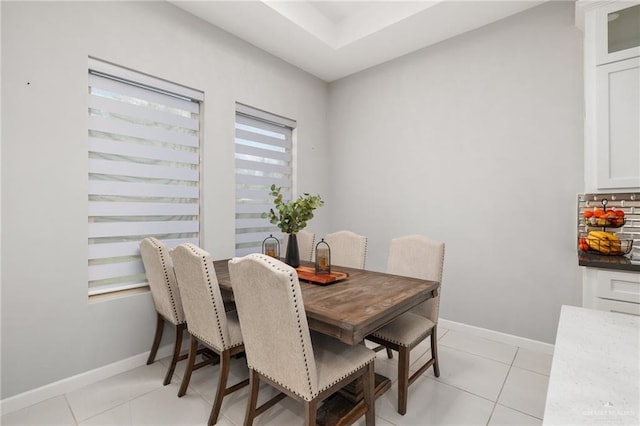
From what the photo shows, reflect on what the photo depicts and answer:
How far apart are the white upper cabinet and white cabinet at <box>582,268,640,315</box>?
4.65 ft

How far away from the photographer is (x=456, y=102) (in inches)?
121

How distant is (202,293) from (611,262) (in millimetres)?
2439

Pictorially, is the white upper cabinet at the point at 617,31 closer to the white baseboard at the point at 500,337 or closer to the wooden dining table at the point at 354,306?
the wooden dining table at the point at 354,306

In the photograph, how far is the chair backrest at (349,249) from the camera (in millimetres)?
2689

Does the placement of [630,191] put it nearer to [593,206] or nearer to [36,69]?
[593,206]

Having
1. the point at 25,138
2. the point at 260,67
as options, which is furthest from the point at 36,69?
the point at 260,67

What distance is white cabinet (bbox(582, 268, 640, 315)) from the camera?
1.77 m

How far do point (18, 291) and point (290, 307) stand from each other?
1.88 m

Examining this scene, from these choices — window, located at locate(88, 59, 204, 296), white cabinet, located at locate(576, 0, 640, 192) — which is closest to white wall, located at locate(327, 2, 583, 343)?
white cabinet, located at locate(576, 0, 640, 192)

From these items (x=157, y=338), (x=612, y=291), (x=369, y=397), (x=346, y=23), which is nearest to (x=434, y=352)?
(x=369, y=397)

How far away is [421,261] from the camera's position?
2289 mm

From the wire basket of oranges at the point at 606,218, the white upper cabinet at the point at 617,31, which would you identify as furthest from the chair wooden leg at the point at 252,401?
the white upper cabinet at the point at 617,31

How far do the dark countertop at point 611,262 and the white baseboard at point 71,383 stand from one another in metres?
3.19

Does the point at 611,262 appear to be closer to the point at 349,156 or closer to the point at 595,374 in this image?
the point at 595,374
